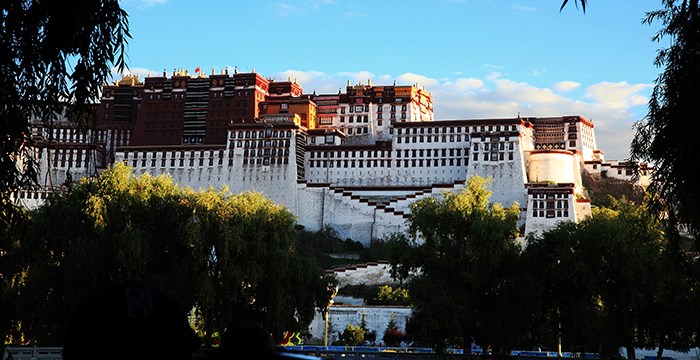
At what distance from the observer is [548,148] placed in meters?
110

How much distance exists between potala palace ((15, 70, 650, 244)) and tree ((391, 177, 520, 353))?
4855cm

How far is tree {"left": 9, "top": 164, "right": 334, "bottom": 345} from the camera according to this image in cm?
3578

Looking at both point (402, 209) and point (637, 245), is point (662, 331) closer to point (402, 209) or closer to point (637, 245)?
point (637, 245)

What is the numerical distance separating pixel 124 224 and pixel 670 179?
28024 mm

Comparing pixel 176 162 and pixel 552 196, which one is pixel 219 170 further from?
pixel 552 196

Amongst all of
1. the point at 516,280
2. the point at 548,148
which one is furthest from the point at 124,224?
the point at 548,148

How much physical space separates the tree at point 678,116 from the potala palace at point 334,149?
245ft

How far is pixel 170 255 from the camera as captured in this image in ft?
129

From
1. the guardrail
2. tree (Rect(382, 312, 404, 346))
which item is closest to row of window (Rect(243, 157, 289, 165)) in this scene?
tree (Rect(382, 312, 404, 346))

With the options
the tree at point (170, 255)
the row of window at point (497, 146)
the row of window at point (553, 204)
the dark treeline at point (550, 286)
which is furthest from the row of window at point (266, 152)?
the dark treeline at point (550, 286)

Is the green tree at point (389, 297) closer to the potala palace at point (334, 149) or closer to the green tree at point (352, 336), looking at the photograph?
the green tree at point (352, 336)

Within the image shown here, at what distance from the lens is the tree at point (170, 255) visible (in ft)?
117

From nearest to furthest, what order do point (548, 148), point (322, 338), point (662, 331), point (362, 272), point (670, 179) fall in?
1. point (670, 179)
2. point (662, 331)
3. point (322, 338)
4. point (362, 272)
5. point (548, 148)

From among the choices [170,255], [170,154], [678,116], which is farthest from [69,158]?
[678,116]
